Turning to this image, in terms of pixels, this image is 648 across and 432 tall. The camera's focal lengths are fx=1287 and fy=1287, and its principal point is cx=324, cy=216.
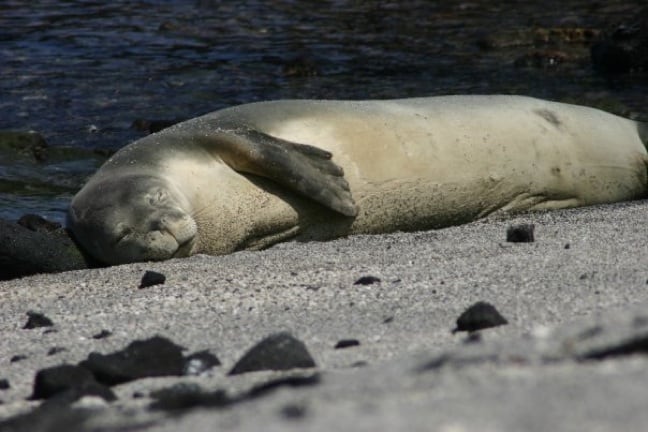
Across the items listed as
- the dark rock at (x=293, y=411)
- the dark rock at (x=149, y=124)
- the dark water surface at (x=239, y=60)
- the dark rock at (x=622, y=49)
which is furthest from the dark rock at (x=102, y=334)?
the dark rock at (x=622, y=49)

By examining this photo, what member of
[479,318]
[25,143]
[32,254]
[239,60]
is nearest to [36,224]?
[32,254]

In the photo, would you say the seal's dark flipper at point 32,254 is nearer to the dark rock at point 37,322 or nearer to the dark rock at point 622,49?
the dark rock at point 37,322

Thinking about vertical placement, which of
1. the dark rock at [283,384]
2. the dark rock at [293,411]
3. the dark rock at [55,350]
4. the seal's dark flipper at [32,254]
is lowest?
the seal's dark flipper at [32,254]

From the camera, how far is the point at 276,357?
3.12 meters

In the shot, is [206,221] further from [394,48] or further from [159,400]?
[394,48]

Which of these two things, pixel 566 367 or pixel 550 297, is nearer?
pixel 566 367

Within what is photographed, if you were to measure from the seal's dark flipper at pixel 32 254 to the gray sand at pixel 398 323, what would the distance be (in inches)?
5.4

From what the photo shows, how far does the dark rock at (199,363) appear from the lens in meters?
3.27

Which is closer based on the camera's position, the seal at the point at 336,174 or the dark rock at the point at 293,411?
the dark rock at the point at 293,411

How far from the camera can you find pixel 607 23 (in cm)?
1627

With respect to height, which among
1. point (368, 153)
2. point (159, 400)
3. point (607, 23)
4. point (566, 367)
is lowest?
point (607, 23)

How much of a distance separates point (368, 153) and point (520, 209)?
946 mm

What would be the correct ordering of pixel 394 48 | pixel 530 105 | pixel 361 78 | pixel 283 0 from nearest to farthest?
1. pixel 530 105
2. pixel 361 78
3. pixel 394 48
4. pixel 283 0

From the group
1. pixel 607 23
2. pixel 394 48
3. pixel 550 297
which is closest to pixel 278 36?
pixel 394 48
